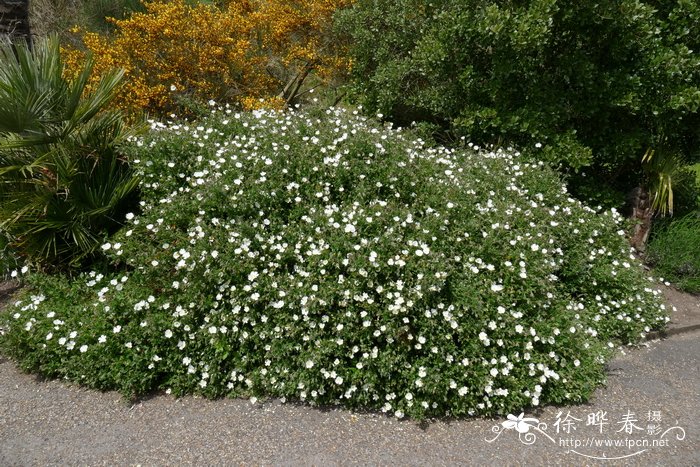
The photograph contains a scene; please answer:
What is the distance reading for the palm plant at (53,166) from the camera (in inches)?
163

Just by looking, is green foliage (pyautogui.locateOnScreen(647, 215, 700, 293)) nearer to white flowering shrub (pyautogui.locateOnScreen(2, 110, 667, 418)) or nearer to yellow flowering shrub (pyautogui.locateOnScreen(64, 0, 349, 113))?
white flowering shrub (pyautogui.locateOnScreen(2, 110, 667, 418))

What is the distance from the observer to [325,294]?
3.31 meters

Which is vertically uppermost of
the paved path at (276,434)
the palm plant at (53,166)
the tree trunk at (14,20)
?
the tree trunk at (14,20)

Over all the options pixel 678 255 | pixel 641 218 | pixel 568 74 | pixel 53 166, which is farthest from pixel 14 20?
pixel 678 255

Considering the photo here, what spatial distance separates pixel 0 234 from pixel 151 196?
1559 millimetres

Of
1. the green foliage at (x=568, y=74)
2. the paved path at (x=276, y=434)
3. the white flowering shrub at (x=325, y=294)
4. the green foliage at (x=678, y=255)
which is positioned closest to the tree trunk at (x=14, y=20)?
the white flowering shrub at (x=325, y=294)

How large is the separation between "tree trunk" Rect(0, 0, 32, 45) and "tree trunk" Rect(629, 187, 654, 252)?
7176 millimetres

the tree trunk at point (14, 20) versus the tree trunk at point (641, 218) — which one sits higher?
the tree trunk at point (14, 20)

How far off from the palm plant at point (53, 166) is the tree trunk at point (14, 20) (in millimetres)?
1285

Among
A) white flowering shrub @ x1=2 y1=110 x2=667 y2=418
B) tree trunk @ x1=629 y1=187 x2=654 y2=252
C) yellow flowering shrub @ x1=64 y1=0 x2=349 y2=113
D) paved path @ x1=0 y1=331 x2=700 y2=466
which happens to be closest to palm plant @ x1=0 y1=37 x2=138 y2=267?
white flowering shrub @ x1=2 y1=110 x2=667 y2=418

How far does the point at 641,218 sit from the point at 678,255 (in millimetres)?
577

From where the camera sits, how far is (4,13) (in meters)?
5.38

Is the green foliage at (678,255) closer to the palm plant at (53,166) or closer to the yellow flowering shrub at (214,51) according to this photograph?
the yellow flowering shrub at (214,51)

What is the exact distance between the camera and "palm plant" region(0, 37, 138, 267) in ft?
13.6
